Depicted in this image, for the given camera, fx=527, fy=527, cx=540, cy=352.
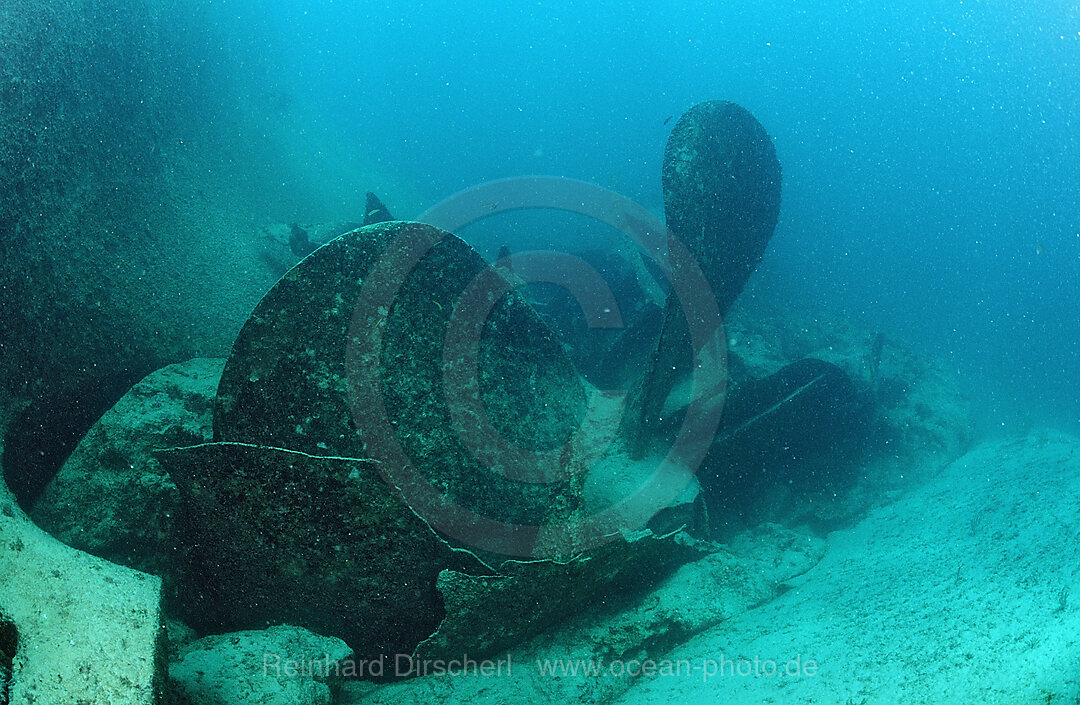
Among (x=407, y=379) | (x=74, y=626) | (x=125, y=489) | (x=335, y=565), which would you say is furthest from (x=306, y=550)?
(x=125, y=489)

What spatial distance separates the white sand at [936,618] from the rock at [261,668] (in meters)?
1.53

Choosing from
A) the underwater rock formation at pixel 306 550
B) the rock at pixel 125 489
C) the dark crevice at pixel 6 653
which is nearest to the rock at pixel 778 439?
the underwater rock formation at pixel 306 550

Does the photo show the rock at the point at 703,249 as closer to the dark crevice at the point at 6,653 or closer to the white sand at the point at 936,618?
the white sand at the point at 936,618

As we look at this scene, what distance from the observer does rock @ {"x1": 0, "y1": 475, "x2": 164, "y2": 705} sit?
1482 millimetres

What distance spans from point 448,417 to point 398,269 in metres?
0.94

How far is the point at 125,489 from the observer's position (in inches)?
120

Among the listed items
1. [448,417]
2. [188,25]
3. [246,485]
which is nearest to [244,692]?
[246,485]

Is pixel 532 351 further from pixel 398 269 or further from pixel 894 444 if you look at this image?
pixel 894 444

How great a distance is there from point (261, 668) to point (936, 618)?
3151mm

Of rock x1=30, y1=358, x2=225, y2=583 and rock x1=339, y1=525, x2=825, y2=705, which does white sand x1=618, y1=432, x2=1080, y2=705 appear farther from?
rock x1=30, y1=358, x2=225, y2=583

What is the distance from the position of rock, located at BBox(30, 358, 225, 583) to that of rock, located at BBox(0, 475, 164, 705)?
0.88 m

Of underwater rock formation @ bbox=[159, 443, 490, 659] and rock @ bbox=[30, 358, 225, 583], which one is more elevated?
rock @ bbox=[30, 358, 225, 583]

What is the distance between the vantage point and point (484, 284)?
348cm

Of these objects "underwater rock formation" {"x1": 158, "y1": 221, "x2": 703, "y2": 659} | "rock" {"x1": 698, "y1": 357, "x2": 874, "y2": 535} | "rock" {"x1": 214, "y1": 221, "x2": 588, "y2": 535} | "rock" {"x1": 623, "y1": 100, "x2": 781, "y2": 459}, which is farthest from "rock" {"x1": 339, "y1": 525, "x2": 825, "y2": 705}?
"rock" {"x1": 623, "y1": 100, "x2": 781, "y2": 459}
